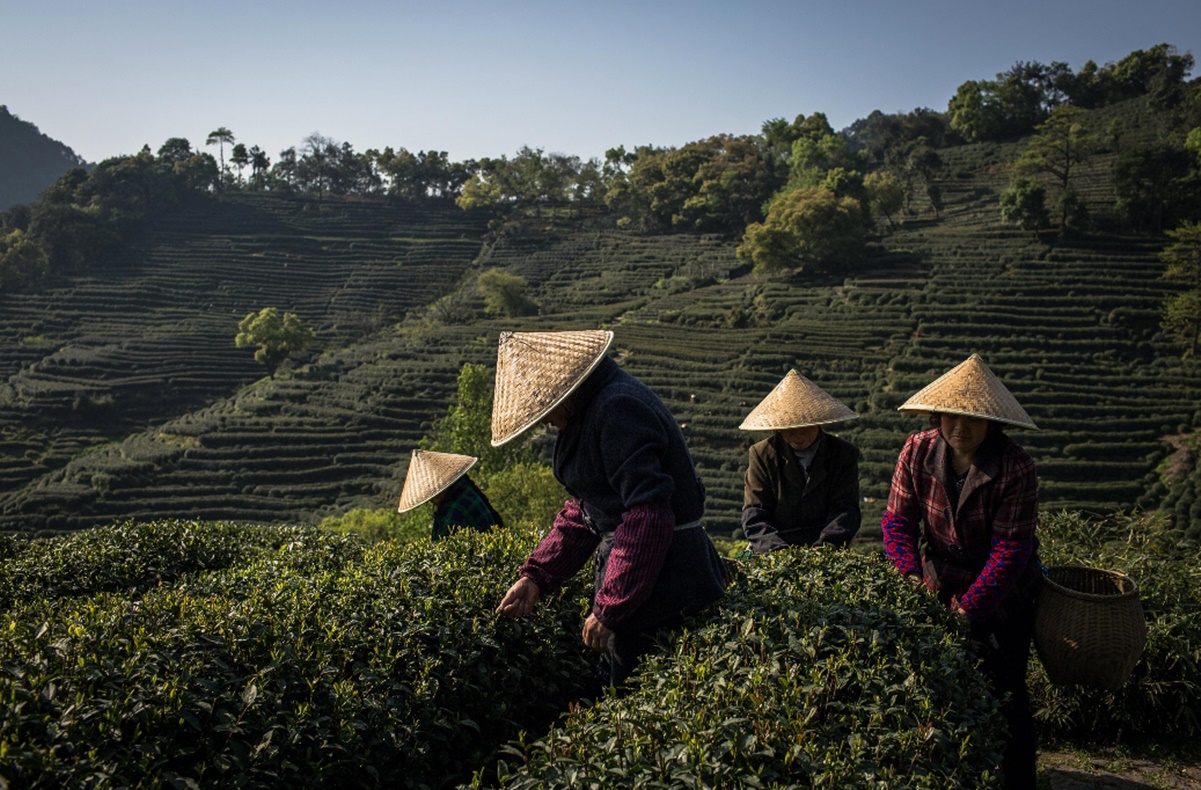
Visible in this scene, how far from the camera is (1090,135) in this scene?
173ft

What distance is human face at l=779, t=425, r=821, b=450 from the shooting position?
3824mm

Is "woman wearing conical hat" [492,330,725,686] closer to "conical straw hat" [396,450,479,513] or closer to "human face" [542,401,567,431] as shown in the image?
"human face" [542,401,567,431]

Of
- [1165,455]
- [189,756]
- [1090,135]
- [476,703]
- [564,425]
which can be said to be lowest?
[1165,455]

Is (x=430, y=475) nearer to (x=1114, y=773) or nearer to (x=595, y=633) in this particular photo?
(x=595, y=633)

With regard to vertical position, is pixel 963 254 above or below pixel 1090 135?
below

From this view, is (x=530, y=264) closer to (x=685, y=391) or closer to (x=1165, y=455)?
(x=685, y=391)

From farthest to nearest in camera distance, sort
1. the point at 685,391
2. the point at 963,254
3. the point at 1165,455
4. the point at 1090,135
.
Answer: the point at 1090,135 → the point at 963,254 → the point at 685,391 → the point at 1165,455

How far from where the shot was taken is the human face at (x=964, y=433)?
299 centimetres

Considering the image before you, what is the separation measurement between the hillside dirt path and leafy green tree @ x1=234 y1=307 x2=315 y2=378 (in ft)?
161

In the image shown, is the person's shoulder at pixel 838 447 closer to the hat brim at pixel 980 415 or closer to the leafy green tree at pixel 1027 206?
the hat brim at pixel 980 415

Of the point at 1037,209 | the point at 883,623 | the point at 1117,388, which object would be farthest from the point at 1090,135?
the point at 883,623

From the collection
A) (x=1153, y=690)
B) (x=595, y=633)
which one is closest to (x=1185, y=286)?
(x=1153, y=690)

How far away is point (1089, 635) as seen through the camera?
2.85 m

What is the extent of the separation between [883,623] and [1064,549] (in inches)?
123
